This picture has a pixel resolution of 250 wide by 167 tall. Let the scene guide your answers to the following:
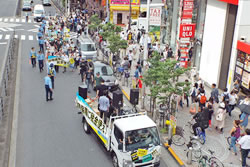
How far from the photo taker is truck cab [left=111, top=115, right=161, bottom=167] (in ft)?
35.2

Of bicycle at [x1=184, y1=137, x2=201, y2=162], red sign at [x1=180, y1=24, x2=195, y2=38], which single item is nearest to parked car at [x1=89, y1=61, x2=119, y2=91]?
red sign at [x1=180, y1=24, x2=195, y2=38]

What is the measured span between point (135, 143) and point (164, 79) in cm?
434

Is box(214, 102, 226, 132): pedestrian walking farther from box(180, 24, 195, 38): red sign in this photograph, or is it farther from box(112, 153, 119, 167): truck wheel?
box(180, 24, 195, 38): red sign

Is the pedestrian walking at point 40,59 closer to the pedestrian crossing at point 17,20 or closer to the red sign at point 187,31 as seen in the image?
the red sign at point 187,31

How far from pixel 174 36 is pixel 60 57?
11.8 m

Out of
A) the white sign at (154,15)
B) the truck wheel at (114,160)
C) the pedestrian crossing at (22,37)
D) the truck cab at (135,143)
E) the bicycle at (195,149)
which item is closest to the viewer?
the truck cab at (135,143)

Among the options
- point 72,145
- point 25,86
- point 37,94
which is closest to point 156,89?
point 72,145

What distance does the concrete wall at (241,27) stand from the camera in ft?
56.6

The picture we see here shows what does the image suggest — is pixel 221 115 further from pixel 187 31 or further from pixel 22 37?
pixel 22 37

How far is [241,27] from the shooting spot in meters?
17.7

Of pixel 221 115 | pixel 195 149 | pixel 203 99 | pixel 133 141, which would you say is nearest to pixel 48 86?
pixel 133 141

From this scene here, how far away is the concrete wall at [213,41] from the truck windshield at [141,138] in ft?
35.9

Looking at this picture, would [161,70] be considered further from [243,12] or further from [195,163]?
[243,12]

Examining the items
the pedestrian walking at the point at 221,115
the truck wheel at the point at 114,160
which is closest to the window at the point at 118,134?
the truck wheel at the point at 114,160
